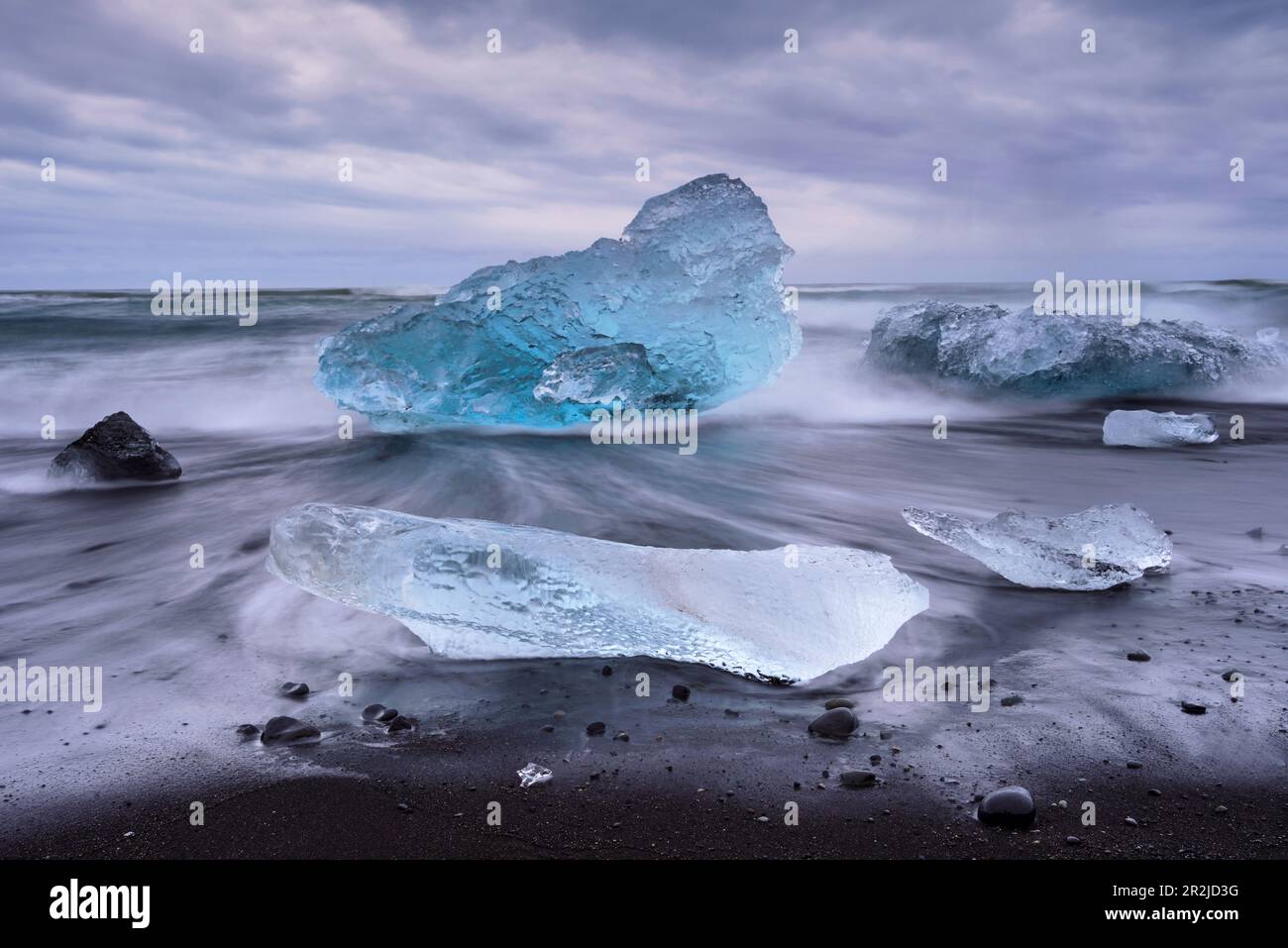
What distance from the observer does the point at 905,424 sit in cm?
1060

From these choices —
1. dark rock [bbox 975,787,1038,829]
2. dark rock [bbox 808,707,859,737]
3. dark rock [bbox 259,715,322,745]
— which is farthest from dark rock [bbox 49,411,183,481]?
dark rock [bbox 975,787,1038,829]

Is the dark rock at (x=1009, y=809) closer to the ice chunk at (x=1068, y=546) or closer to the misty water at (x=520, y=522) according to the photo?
the misty water at (x=520, y=522)

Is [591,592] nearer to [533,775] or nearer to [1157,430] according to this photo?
[533,775]

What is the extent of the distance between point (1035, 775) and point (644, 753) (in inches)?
46.1

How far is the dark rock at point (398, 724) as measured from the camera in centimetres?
294

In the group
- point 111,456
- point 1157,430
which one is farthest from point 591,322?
point 1157,430

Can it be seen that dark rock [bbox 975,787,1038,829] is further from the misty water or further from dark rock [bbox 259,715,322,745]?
Result: dark rock [bbox 259,715,322,745]

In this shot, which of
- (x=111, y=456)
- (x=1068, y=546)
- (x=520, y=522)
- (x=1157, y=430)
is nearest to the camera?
(x=1068, y=546)

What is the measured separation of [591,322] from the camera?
337 inches

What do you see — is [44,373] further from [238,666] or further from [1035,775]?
[1035,775]

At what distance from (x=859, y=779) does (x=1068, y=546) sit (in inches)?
97.7

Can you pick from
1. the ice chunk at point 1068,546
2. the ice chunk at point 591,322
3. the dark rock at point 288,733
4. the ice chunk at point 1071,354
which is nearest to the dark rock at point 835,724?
the dark rock at point 288,733

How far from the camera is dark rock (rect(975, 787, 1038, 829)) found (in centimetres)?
231

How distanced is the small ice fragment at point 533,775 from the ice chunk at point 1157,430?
824 centimetres
